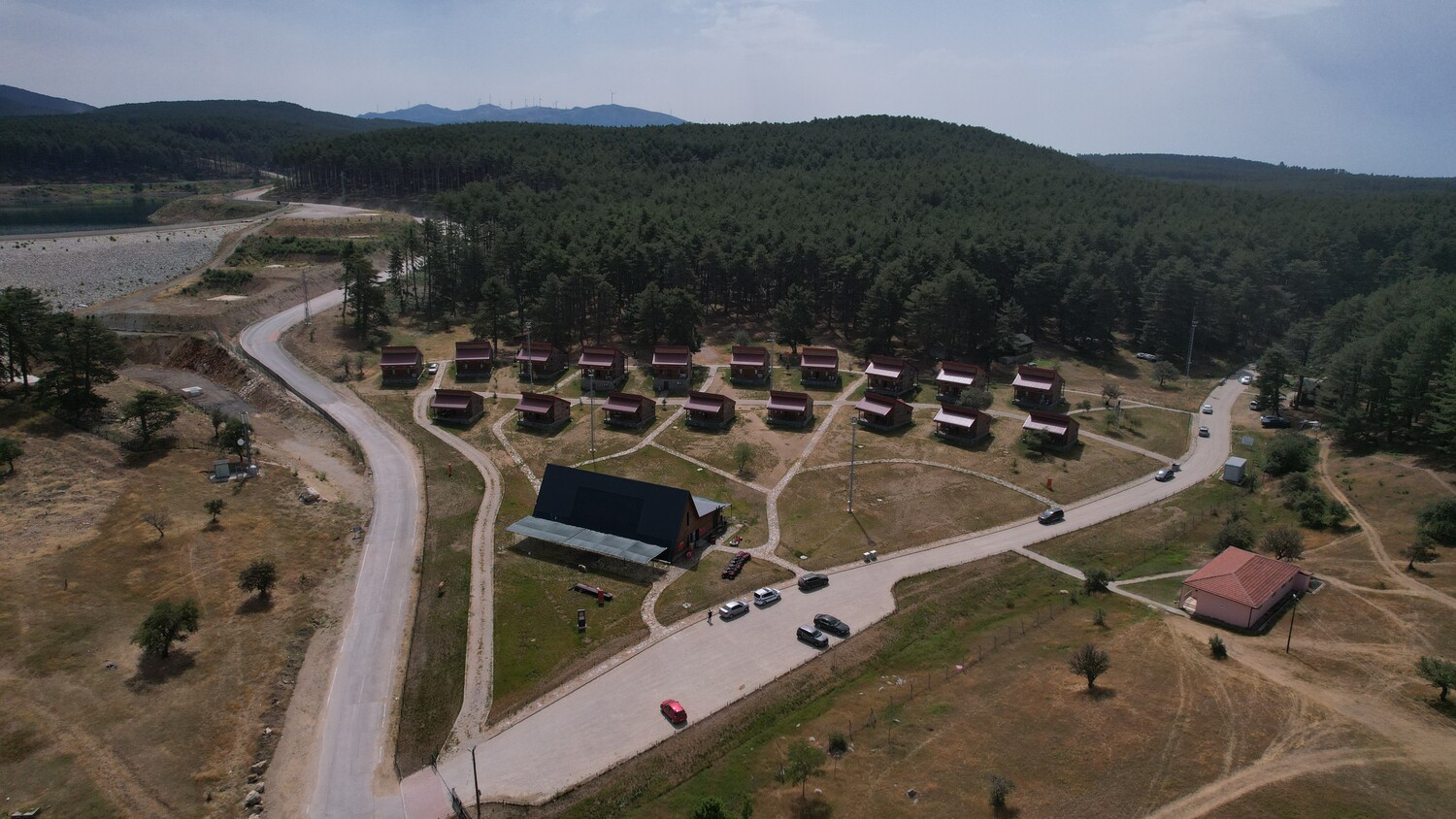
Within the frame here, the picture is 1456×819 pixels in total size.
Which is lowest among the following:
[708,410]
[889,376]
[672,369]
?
[708,410]

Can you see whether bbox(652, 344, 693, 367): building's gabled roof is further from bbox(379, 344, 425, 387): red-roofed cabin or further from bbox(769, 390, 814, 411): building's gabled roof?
bbox(379, 344, 425, 387): red-roofed cabin

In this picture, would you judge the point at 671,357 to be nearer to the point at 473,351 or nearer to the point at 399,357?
the point at 473,351

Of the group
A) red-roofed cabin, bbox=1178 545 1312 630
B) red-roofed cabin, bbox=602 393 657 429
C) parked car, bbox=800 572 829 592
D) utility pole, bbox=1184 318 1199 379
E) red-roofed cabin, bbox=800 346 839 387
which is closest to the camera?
red-roofed cabin, bbox=1178 545 1312 630

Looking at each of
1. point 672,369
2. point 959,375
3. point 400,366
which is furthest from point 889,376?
point 400,366

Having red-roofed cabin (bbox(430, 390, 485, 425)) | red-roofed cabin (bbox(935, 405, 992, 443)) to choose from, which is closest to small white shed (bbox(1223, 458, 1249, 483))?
red-roofed cabin (bbox(935, 405, 992, 443))

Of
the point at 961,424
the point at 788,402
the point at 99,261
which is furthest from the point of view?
the point at 99,261

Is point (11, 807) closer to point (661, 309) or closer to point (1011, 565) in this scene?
point (1011, 565)

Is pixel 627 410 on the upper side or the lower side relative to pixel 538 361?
lower

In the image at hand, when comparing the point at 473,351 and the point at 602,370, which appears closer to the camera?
the point at 602,370

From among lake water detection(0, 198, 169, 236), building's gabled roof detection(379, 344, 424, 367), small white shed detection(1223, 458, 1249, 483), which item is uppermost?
lake water detection(0, 198, 169, 236)
